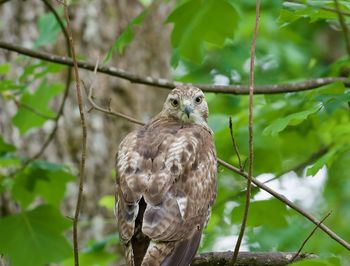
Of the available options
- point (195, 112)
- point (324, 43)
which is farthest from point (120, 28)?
point (324, 43)

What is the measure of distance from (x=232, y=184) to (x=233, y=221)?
2.38 metres

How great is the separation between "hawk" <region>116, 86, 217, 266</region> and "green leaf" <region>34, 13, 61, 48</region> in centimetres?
110

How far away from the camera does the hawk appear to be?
4.84m

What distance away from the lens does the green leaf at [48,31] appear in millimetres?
6195

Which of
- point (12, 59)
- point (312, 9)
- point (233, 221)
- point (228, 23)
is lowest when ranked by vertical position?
point (233, 221)

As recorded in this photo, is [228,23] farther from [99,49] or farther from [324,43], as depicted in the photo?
[324,43]

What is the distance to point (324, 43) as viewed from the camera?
16.4m

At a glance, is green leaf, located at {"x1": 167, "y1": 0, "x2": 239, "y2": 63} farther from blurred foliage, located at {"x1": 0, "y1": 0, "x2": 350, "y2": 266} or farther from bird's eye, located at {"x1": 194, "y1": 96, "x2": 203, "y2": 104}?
bird's eye, located at {"x1": 194, "y1": 96, "x2": 203, "y2": 104}

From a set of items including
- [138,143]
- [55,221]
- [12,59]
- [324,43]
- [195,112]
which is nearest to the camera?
[138,143]

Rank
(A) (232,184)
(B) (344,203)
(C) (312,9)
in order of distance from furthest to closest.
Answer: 1. (B) (344,203)
2. (A) (232,184)
3. (C) (312,9)

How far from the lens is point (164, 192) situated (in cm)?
504

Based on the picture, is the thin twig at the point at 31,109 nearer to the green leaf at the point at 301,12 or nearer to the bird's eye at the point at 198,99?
the bird's eye at the point at 198,99

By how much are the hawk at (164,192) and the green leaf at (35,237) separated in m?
0.81

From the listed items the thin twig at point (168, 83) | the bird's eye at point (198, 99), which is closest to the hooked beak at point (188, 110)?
the bird's eye at point (198, 99)
